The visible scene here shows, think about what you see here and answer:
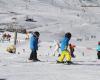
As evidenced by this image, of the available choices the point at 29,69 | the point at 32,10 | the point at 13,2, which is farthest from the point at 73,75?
the point at 13,2

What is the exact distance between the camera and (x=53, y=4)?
117m

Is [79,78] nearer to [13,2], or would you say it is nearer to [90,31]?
[90,31]

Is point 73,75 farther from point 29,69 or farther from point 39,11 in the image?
point 39,11

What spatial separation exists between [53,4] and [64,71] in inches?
4079

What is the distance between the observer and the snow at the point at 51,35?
13297 mm

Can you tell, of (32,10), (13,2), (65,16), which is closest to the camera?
(65,16)

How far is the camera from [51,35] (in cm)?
5675

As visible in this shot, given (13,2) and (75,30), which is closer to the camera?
(75,30)

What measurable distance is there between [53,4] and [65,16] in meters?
21.1

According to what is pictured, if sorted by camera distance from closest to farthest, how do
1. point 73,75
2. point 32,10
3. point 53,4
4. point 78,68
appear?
1. point 73,75
2. point 78,68
3. point 32,10
4. point 53,4

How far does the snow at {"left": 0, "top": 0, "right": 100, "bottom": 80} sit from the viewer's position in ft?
43.6

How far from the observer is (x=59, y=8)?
366ft

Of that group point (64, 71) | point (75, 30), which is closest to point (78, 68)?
point (64, 71)

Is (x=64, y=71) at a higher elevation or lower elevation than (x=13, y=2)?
lower
